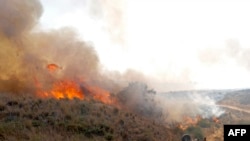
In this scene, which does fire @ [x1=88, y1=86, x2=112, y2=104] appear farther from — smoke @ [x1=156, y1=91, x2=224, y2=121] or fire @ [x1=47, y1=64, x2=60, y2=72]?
smoke @ [x1=156, y1=91, x2=224, y2=121]

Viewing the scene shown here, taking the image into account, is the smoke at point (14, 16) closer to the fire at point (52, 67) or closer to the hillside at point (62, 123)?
Result: the fire at point (52, 67)

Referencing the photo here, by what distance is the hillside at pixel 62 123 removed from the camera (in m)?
16.1

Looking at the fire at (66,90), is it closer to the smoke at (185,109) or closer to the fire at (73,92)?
the fire at (73,92)

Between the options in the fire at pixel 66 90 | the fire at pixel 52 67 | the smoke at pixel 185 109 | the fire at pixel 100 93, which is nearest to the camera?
the fire at pixel 66 90

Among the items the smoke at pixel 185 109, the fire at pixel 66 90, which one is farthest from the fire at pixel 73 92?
the smoke at pixel 185 109

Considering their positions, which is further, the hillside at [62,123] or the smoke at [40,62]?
the smoke at [40,62]

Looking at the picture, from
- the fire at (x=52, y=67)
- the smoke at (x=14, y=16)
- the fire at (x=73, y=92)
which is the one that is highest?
the smoke at (x=14, y=16)

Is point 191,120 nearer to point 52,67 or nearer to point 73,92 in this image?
point 73,92

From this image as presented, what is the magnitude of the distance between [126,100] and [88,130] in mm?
21913

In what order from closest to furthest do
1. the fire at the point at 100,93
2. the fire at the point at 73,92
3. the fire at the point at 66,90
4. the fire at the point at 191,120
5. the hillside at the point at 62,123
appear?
the hillside at the point at 62,123 < the fire at the point at 73,92 < the fire at the point at 66,90 < the fire at the point at 100,93 < the fire at the point at 191,120

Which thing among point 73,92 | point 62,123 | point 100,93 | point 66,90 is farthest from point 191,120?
point 62,123

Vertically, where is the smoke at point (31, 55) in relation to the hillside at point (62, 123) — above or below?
above

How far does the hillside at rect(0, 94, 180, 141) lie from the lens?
16.1 meters

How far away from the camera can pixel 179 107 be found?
164 ft
